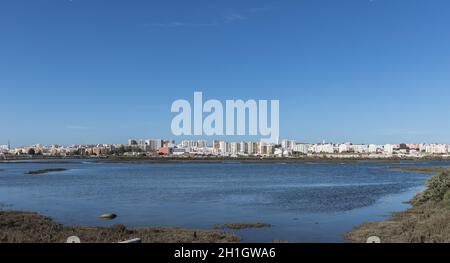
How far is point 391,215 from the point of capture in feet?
96.9

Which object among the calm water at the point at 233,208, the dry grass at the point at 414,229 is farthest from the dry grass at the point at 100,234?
the dry grass at the point at 414,229

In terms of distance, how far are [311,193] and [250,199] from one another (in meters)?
8.85

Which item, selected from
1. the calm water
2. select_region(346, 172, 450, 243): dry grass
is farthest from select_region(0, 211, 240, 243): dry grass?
select_region(346, 172, 450, 243): dry grass

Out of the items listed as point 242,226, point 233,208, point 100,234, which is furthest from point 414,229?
point 233,208

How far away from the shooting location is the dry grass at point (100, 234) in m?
19.2

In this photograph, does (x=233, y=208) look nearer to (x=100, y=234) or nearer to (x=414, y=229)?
(x=100, y=234)

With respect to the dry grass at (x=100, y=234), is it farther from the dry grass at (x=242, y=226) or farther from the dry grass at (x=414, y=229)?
the dry grass at (x=414, y=229)

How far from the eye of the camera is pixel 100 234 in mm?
21141

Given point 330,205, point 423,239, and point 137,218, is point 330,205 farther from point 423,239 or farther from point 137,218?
point 423,239

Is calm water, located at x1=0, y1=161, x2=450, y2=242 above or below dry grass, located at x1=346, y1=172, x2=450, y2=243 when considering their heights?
below

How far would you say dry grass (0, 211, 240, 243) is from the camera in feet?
62.8

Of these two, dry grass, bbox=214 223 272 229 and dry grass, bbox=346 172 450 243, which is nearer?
dry grass, bbox=346 172 450 243

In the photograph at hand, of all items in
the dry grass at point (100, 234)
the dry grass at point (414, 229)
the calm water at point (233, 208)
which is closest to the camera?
the dry grass at point (414, 229)

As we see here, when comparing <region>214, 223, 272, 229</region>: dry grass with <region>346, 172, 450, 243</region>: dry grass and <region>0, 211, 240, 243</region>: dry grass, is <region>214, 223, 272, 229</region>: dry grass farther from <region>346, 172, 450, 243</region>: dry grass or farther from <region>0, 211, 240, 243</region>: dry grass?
<region>346, 172, 450, 243</region>: dry grass
